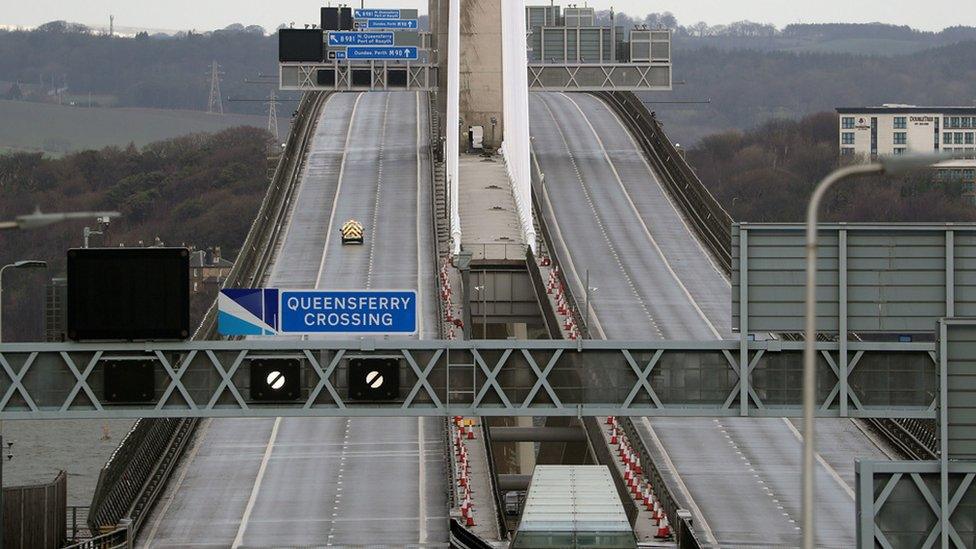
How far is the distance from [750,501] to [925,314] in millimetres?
27158

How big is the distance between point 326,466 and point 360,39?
98346 mm

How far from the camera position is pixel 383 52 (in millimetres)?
166750

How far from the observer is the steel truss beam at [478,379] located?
145 feet

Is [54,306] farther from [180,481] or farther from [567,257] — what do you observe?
[567,257]

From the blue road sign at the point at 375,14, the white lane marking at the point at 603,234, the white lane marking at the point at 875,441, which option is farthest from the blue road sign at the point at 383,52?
the white lane marking at the point at 875,441

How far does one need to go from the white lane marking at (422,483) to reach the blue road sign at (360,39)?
89.7 m

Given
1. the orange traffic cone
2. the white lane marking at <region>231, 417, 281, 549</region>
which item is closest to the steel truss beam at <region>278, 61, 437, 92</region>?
the white lane marking at <region>231, 417, 281, 549</region>

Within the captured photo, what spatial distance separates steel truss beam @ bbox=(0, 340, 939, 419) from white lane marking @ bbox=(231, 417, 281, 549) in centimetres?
1594

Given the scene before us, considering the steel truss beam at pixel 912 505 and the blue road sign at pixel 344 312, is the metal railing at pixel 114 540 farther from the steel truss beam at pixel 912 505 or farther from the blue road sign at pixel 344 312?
the steel truss beam at pixel 912 505

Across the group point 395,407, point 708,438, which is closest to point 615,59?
point 708,438

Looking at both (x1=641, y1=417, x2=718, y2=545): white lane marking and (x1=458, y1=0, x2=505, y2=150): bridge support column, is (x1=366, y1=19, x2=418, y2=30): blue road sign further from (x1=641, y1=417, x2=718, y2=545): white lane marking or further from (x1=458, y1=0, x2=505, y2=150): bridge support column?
(x1=641, y1=417, x2=718, y2=545): white lane marking

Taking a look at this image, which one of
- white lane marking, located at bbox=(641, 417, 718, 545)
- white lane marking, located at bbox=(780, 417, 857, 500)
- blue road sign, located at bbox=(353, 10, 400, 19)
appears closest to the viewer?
white lane marking, located at bbox=(641, 417, 718, 545)

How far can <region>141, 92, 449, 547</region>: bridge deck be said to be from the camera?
62469 mm

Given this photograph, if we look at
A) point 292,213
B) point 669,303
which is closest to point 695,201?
point 292,213
